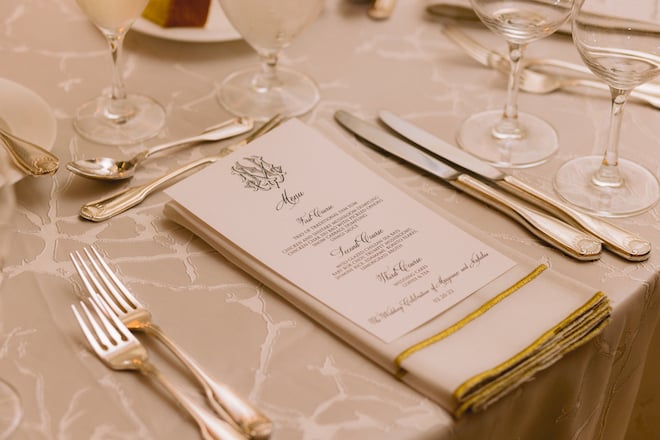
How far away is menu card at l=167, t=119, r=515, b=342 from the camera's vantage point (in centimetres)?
79

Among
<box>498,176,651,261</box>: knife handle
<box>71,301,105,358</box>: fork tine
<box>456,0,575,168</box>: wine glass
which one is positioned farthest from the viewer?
<box>456,0,575,168</box>: wine glass

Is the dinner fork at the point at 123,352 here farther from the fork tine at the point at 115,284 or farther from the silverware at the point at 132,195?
the silverware at the point at 132,195

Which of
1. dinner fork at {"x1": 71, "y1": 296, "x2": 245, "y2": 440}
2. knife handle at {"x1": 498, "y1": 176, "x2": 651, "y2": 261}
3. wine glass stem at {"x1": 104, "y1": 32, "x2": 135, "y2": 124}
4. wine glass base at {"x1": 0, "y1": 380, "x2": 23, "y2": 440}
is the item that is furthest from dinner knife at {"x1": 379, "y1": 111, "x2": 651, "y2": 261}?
wine glass base at {"x1": 0, "y1": 380, "x2": 23, "y2": 440}

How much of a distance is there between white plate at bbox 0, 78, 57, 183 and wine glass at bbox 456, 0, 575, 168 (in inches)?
19.0

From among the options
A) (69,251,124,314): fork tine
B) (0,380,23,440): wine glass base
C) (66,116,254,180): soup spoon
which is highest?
(66,116,254,180): soup spoon

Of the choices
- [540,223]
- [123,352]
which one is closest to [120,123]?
[123,352]

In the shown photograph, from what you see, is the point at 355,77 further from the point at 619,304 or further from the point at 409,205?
the point at 619,304

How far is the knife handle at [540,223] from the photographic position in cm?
86

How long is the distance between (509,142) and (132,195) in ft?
1.48

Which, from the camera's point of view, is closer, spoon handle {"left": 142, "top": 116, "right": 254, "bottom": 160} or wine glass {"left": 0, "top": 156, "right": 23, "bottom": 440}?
wine glass {"left": 0, "top": 156, "right": 23, "bottom": 440}

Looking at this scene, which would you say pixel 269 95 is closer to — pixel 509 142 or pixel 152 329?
pixel 509 142

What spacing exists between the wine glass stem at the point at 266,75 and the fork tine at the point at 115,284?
0.38m

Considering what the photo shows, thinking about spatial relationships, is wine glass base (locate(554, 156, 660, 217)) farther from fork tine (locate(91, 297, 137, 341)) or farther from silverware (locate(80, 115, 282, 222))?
fork tine (locate(91, 297, 137, 341))

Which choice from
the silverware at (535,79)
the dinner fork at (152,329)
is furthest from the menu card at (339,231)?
the silverware at (535,79)
